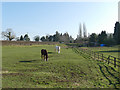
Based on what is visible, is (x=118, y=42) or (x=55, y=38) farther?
(x=55, y=38)

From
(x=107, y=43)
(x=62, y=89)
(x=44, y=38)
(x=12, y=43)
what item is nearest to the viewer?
(x=62, y=89)

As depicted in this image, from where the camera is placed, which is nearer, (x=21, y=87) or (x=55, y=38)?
(x=21, y=87)

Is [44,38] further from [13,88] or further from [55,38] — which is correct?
[13,88]

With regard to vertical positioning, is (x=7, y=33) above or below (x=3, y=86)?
above

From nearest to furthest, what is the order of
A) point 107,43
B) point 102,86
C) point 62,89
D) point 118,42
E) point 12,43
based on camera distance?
point 62,89, point 102,86, point 12,43, point 118,42, point 107,43

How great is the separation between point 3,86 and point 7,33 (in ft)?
241

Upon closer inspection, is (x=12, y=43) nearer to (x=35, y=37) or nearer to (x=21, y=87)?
(x=21, y=87)

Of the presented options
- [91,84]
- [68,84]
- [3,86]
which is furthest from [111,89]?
[3,86]

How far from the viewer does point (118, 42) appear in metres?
63.0

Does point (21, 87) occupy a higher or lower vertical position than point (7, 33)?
lower

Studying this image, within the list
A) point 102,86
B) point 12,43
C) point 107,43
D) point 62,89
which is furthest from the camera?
point 107,43

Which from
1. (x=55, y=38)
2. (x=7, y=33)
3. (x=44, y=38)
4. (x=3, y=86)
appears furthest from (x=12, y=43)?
(x=55, y=38)

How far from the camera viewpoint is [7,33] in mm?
73875

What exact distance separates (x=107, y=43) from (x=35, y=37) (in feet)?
232
